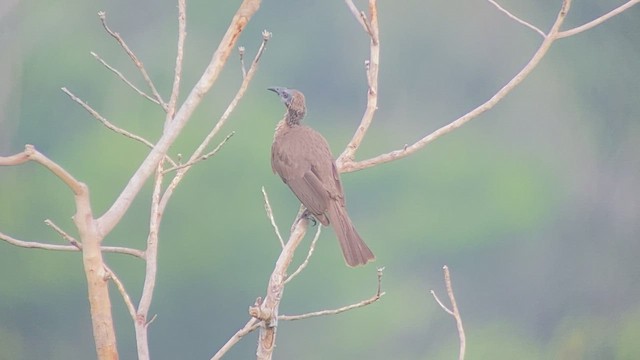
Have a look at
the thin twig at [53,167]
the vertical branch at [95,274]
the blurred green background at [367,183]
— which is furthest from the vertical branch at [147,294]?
the blurred green background at [367,183]

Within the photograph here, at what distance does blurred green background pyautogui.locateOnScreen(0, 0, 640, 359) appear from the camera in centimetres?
370

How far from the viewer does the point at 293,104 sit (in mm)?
3406

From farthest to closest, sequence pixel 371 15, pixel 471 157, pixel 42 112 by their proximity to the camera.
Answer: pixel 471 157, pixel 42 112, pixel 371 15

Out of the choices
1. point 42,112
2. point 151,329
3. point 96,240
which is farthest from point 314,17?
point 96,240

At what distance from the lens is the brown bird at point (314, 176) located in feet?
10.1

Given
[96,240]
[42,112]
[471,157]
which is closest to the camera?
[96,240]

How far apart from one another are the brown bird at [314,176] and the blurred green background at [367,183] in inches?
19.0

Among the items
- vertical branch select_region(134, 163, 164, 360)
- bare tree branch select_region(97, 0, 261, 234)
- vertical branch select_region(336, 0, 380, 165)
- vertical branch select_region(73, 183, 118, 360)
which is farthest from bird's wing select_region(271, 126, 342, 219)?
vertical branch select_region(73, 183, 118, 360)

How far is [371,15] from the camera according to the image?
8.71 ft

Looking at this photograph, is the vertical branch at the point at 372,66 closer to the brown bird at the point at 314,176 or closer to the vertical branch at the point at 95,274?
the brown bird at the point at 314,176

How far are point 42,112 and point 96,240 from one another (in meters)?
1.89

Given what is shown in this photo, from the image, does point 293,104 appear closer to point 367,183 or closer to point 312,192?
point 312,192

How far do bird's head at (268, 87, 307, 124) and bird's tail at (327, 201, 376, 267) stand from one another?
1.35ft

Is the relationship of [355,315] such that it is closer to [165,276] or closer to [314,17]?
[165,276]
